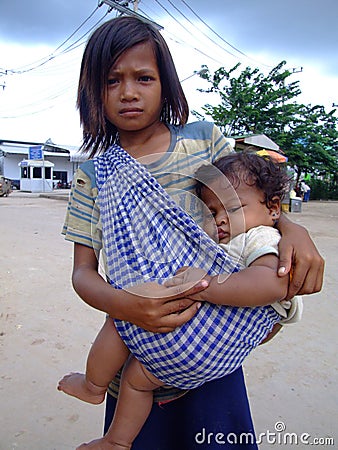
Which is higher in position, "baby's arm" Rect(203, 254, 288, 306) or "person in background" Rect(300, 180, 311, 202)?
"baby's arm" Rect(203, 254, 288, 306)

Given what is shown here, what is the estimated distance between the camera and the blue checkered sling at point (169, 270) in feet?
2.83

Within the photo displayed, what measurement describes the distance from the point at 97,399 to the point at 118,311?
343mm

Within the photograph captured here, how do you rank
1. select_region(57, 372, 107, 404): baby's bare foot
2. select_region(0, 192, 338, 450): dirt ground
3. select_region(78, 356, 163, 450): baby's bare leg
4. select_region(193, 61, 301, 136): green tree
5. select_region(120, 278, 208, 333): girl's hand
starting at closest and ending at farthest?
select_region(120, 278, 208, 333): girl's hand < select_region(78, 356, 163, 450): baby's bare leg < select_region(57, 372, 107, 404): baby's bare foot < select_region(0, 192, 338, 450): dirt ground < select_region(193, 61, 301, 136): green tree

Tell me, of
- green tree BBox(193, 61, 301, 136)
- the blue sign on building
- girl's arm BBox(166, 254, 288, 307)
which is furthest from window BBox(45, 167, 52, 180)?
girl's arm BBox(166, 254, 288, 307)

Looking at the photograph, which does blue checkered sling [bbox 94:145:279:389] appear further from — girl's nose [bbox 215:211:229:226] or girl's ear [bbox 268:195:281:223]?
girl's ear [bbox 268:195:281:223]

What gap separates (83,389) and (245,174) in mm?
722

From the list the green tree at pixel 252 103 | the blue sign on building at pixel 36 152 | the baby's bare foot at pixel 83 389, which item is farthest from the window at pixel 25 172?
the baby's bare foot at pixel 83 389

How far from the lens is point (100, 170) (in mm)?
1009

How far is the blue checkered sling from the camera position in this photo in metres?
0.86

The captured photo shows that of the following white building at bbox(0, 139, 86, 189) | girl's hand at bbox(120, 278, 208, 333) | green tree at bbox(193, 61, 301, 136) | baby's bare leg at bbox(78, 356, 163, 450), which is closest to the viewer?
girl's hand at bbox(120, 278, 208, 333)

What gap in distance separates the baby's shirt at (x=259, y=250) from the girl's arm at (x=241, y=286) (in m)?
0.05

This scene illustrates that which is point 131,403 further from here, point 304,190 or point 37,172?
point 37,172

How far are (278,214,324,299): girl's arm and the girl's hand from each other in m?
0.19

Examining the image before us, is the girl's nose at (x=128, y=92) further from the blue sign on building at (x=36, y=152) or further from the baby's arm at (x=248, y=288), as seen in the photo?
the blue sign on building at (x=36, y=152)
